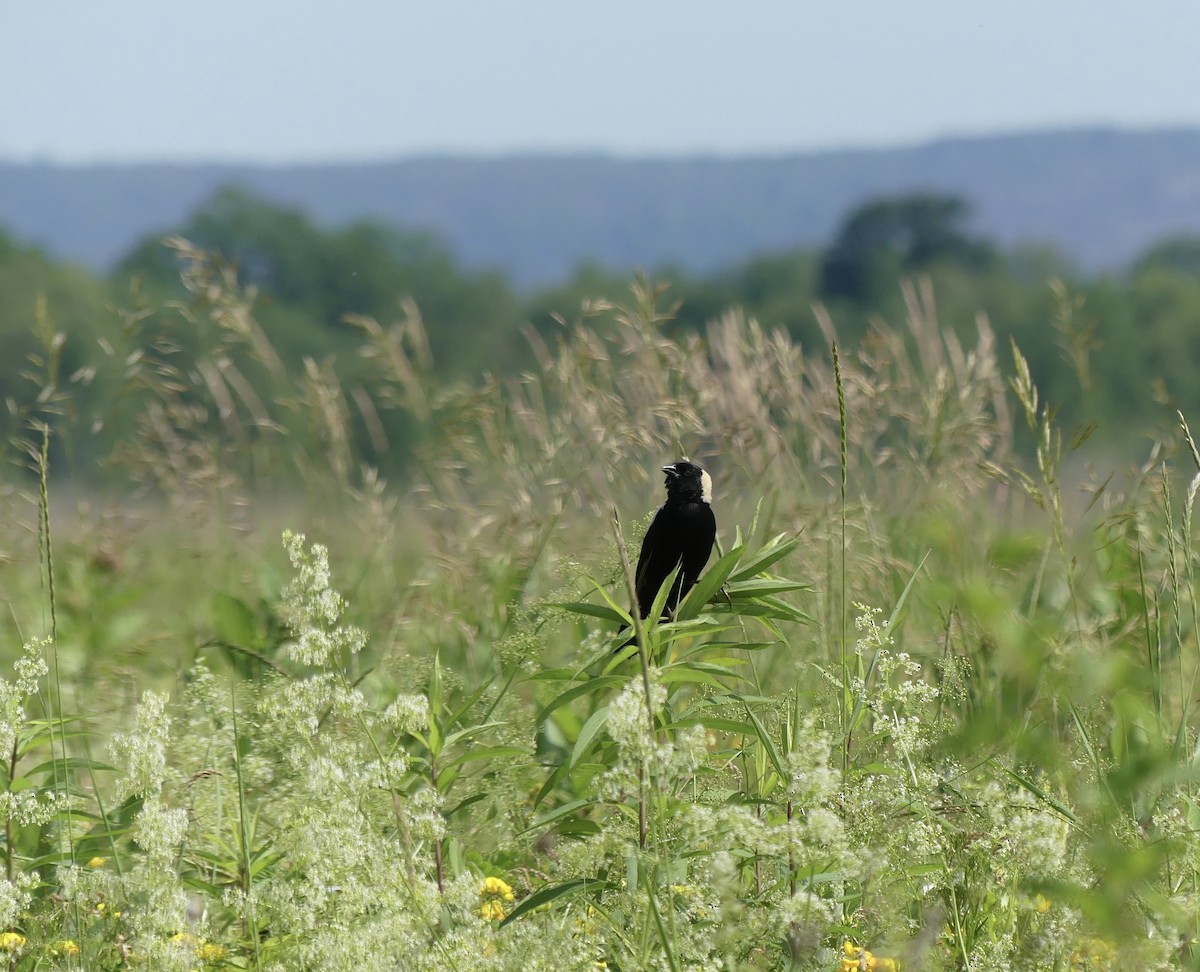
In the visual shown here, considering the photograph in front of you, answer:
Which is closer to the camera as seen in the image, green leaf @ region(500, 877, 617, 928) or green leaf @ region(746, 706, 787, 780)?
green leaf @ region(500, 877, 617, 928)

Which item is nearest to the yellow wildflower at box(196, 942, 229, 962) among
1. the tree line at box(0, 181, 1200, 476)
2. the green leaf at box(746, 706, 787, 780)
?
the green leaf at box(746, 706, 787, 780)

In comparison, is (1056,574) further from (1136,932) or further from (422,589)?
(1136,932)

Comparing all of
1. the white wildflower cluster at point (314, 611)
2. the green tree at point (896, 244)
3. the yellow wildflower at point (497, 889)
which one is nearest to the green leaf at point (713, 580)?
the white wildflower cluster at point (314, 611)

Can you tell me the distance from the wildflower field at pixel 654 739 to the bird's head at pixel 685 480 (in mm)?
107

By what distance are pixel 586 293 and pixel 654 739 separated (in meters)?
69.2

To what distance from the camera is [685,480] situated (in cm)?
310

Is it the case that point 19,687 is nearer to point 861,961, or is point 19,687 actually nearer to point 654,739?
point 654,739

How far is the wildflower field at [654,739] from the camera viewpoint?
5.52ft

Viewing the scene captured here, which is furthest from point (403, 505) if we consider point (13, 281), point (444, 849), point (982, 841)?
point (13, 281)

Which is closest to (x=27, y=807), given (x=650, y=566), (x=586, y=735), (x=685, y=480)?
(x=586, y=735)

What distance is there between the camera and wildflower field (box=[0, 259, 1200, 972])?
5.52 feet

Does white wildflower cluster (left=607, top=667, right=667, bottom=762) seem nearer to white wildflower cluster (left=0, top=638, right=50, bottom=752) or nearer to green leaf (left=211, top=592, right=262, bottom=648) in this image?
white wildflower cluster (left=0, top=638, right=50, bottom=752)

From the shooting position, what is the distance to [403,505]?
18.6ft

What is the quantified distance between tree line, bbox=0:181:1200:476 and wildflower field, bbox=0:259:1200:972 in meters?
32.0
